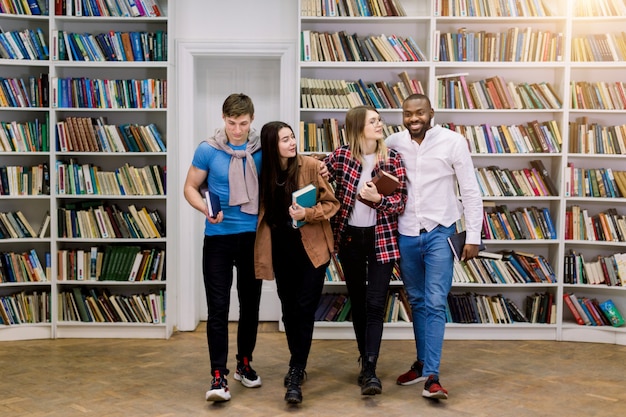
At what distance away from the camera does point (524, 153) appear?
18.6 ft

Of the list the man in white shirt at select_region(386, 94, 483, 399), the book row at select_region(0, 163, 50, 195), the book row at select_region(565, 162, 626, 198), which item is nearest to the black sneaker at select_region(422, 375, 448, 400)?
the man in white shirt at select_region(386, 94, 483, 399)

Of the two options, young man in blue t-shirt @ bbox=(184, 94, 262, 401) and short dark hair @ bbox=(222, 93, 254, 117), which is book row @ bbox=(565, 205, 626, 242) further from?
short dark hair @ bbox=(222, 93, 254, 117)

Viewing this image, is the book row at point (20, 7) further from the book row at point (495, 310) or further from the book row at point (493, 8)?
the book row at point (495, 310)

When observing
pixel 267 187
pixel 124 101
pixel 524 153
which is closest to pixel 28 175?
pixel 124 101

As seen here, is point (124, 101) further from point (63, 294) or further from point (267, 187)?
point (267, 187)

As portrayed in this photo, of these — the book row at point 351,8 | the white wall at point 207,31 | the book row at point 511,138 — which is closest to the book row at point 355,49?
the book row at point 351,8

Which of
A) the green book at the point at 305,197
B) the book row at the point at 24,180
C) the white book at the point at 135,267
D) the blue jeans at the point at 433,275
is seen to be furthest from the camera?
the white book at the point at 135,267

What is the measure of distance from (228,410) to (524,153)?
305 centimetres

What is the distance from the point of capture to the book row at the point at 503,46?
18.5 feet

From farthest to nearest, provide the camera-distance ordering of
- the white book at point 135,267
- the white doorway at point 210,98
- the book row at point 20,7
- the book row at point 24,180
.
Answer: the white doorway at point 210,98 < the white book at point 135,267 < the book row at point 24,180 < the book row at point 20,7

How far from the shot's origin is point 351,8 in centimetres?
559

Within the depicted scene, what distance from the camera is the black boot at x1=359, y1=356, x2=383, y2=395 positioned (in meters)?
4.14

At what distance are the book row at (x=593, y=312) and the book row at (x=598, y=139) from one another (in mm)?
1126

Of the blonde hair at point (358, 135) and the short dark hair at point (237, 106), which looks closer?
the short dark hair at point (237, 106)
